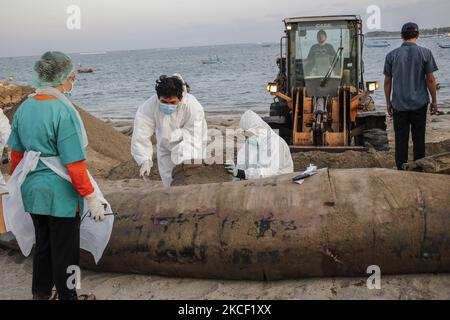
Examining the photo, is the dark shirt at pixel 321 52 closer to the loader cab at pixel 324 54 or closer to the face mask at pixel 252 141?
the loader cab at pixel 324 54

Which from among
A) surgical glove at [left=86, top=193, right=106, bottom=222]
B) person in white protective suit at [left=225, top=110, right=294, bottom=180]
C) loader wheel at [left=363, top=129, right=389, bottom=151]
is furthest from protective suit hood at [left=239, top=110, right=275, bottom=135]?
loader wheel at [left=363, top=129, right=389, bottom=151]

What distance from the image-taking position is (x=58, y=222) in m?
3.26

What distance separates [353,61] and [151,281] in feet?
18.9

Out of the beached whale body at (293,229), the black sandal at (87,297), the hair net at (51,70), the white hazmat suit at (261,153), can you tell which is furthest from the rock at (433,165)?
the hair net at (51,70)

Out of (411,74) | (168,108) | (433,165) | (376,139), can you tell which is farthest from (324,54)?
(433,165)

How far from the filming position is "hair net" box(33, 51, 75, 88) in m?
3.25

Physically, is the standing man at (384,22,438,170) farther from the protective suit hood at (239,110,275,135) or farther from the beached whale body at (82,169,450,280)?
the beached whale body at (82,169,450,280)

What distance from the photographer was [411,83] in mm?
5582

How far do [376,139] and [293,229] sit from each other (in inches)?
183

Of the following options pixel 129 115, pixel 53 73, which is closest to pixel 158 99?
pixel 53 73

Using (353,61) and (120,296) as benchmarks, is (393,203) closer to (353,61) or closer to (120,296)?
(120,296)

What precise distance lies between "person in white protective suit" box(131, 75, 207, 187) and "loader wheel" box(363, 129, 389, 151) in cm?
346

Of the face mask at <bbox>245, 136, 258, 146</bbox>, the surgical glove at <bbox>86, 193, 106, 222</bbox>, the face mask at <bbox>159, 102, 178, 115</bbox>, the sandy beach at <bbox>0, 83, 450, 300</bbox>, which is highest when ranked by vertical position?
the face mask at <bbox>159, 102, 178, 115</bbox>

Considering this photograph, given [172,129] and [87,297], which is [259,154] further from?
[87,297]
